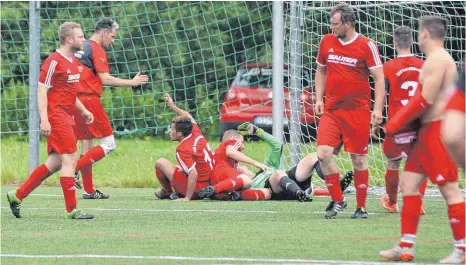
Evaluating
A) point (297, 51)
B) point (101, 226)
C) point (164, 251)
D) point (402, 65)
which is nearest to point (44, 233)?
point (101, 226)

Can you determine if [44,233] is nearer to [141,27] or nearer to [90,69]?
[90,69]

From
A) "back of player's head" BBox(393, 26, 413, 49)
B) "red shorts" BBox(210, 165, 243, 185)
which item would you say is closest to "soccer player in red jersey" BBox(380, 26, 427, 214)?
"back of player's head" BBox(393, 26, 413, 49)

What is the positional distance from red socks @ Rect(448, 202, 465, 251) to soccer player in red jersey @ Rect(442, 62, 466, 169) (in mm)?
451

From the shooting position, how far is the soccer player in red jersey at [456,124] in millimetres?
6746

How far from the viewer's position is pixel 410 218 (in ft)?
24.3

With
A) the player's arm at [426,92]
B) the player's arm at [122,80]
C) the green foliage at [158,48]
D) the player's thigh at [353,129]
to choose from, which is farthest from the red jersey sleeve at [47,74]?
the green foliage at [158,48]

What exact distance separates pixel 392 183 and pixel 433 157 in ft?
12.5

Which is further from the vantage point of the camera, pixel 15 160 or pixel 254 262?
pixel 15 160

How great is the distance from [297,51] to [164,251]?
791 centimetres

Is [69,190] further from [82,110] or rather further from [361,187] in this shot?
[361,187]

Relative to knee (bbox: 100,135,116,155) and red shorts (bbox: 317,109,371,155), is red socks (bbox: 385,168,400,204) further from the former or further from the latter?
knee (bbox: 100,135,116,155)

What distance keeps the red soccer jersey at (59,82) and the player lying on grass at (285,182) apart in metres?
2.99

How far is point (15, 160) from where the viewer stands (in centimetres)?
1711

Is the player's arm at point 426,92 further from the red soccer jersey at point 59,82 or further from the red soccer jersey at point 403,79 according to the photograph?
the red soccer jersey at point 59,82
